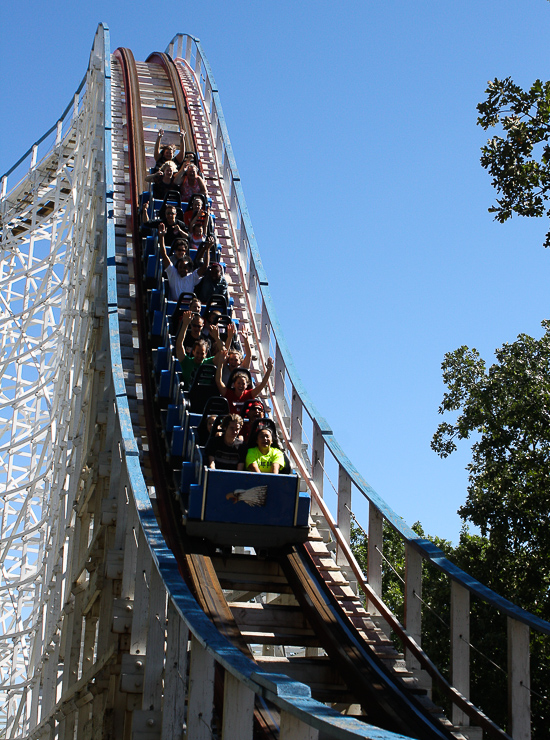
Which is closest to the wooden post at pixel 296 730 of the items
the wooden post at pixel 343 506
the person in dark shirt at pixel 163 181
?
the wooden post at pixel 343 506

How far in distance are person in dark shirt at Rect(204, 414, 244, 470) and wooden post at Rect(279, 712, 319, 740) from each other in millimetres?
3366

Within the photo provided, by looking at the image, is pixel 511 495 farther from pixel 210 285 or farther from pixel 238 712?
pixel 238 712

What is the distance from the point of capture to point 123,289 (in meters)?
10.0

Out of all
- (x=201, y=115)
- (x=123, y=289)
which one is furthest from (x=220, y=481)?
(x=201, y=115)

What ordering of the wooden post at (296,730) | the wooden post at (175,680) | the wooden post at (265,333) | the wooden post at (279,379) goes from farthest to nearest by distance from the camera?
the wooden post at (265,333)
the wooden post at (279,379)
the wooden post at (175,680)
the wooden post at (296,730)

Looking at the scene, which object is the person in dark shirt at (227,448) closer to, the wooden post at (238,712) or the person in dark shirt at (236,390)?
the person in dark shirt at (236,390)

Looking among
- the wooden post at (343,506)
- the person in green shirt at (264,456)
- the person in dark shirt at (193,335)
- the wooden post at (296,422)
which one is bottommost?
the wooden post at (343,506)

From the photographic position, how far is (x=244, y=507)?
5766mm

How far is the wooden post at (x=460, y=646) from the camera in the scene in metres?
4.68

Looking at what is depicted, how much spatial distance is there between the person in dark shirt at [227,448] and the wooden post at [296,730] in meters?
3.37

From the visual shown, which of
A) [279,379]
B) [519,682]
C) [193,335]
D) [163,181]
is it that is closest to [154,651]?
[519,682]

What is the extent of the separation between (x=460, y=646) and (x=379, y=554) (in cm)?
113

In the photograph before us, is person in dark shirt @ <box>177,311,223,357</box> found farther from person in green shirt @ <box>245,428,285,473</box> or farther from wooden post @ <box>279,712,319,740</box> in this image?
wooden post @ <box>279,712,319,740</box>

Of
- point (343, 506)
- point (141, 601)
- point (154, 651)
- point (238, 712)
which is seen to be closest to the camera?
point (238, 712)
